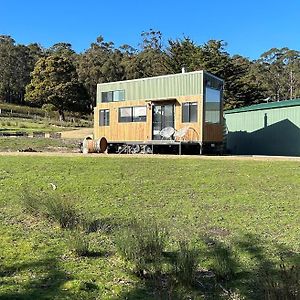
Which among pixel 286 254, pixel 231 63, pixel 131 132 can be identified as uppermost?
pixel 231 63

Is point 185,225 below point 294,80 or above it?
below

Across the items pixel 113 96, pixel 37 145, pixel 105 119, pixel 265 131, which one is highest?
pixel 113 96

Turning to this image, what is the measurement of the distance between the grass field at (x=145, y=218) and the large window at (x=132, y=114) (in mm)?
8057

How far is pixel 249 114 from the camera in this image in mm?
22516

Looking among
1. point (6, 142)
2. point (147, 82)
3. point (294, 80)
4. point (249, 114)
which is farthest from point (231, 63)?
point (294, 80)

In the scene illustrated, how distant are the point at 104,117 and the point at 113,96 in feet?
3.96

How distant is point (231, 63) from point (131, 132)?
2019 cm

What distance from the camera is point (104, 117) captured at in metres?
22.6

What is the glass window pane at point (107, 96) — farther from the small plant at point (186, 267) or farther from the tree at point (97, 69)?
the tree at point (97, 69)

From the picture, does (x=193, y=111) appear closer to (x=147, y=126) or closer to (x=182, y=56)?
(x=147, y=126)

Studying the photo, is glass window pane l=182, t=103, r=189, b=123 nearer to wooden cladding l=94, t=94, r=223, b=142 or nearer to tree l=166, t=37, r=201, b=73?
wooden cladding l=94, t=94, r=223, b=142

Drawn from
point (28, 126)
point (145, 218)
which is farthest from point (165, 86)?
point (28, 126)

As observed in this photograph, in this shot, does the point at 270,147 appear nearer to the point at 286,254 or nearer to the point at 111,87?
the point at 111,87

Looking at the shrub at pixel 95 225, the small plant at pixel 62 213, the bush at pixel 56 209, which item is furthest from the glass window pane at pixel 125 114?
the shrub at pixel 95 225
